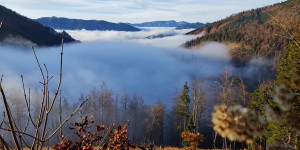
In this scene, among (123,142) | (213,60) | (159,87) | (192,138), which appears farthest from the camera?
(213,60)

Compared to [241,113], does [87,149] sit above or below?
below

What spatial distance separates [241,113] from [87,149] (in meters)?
2.78

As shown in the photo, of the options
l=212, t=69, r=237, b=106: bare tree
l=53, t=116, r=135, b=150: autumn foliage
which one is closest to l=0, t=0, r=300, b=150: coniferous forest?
l=53, t=116, r=135, b=150: autumn foliage

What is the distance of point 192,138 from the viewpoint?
6004 mm

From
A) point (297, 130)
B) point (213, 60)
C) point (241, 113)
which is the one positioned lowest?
point (213, 60)

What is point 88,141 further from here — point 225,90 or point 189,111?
point 189,111

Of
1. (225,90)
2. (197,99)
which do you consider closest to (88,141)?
(225,90)

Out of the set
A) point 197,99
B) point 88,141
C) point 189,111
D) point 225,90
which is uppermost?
point 88,141

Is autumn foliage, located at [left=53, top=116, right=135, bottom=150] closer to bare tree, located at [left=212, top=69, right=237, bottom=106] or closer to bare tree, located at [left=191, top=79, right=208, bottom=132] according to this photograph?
bare tree, located at [left=212, top=69, right=237, bottom=106]

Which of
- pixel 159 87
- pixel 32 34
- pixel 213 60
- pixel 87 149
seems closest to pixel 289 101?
pixel 87 149

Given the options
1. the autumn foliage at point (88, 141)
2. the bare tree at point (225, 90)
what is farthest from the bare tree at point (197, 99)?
the autumn foliage at point (88, 141)

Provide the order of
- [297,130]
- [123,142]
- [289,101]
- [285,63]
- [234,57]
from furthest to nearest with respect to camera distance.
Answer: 1. [234,57]
2. [285,63]
3. [123,142]
4. [289,101]
5. [297,130]

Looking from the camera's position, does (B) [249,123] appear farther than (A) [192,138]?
No

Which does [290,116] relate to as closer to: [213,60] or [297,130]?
[297,130]
